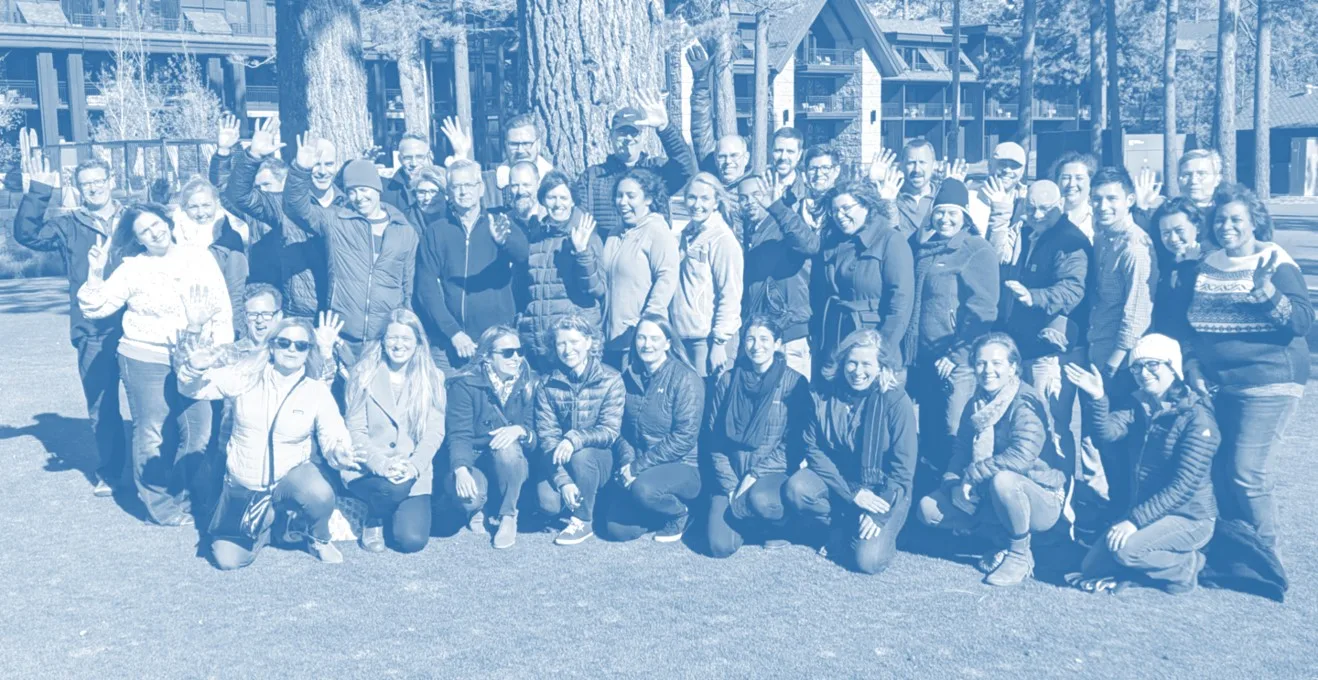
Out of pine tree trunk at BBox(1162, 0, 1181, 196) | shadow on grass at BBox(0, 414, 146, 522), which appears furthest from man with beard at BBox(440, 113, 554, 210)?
pine tree trunk at BBox(1162, 0, 1181, 196)

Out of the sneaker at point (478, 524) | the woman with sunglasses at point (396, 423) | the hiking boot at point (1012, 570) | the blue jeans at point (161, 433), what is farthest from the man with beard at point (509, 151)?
the hiking boot at point (1012, 570)

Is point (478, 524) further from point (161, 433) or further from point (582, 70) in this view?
point (582, 70)

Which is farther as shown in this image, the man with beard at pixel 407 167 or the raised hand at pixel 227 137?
the man with beard at pixel 407 167

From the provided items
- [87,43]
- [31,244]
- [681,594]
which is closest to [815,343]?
[681,594]

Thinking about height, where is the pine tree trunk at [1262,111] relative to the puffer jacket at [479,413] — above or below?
above

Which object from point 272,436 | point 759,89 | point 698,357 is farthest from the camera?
point 759,89

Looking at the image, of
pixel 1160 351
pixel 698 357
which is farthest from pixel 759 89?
pixel 1160 351

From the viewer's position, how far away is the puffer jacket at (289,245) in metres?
7.08

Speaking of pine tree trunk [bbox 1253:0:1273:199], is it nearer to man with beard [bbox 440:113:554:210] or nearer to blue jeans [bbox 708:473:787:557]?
man with beard [bbox 440:113:554:210]

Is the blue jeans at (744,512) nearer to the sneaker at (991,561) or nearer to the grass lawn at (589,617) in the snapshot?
the grass lawn at (589,617)

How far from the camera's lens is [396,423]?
20.3 ft

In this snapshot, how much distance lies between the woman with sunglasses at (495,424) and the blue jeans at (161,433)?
Answer: 137 centimetres

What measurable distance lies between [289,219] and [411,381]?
155cm

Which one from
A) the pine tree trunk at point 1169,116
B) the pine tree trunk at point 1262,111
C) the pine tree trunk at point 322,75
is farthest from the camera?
the pine tree trunk at point 1169,116
